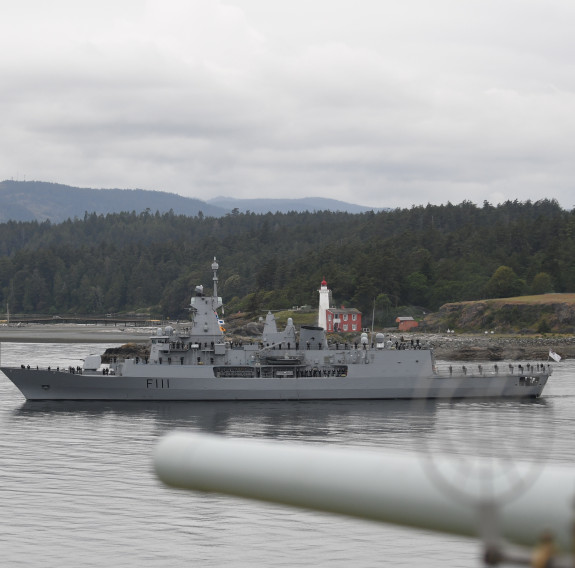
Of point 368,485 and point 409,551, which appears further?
point 409,551

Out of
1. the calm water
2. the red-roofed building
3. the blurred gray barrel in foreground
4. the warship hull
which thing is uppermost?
the red-roofed building

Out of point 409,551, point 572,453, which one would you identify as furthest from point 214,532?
point 572,453

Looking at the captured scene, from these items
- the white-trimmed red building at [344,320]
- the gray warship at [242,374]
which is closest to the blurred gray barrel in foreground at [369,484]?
the gray warship at [242,374]

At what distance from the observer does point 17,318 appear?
199 meters

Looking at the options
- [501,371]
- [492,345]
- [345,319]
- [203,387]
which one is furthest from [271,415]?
[345,319]

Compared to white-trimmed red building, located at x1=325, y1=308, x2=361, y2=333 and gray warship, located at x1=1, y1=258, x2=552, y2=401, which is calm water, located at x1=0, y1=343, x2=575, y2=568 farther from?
white-trimmed red building, located at x1=325, y1=308, x2=361, y2=333

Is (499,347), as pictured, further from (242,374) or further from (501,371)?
(242,374)

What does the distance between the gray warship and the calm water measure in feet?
19.6

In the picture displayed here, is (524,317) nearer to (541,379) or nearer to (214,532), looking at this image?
(541,379)

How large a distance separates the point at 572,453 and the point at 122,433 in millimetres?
18140

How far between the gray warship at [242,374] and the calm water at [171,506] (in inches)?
235

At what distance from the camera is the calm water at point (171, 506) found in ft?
61.7

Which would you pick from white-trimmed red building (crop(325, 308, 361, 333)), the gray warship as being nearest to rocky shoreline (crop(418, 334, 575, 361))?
white-trimmed red building (crop(325, 308, 361, 333))

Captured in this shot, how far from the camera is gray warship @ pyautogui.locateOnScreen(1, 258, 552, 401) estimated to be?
4906 cm
